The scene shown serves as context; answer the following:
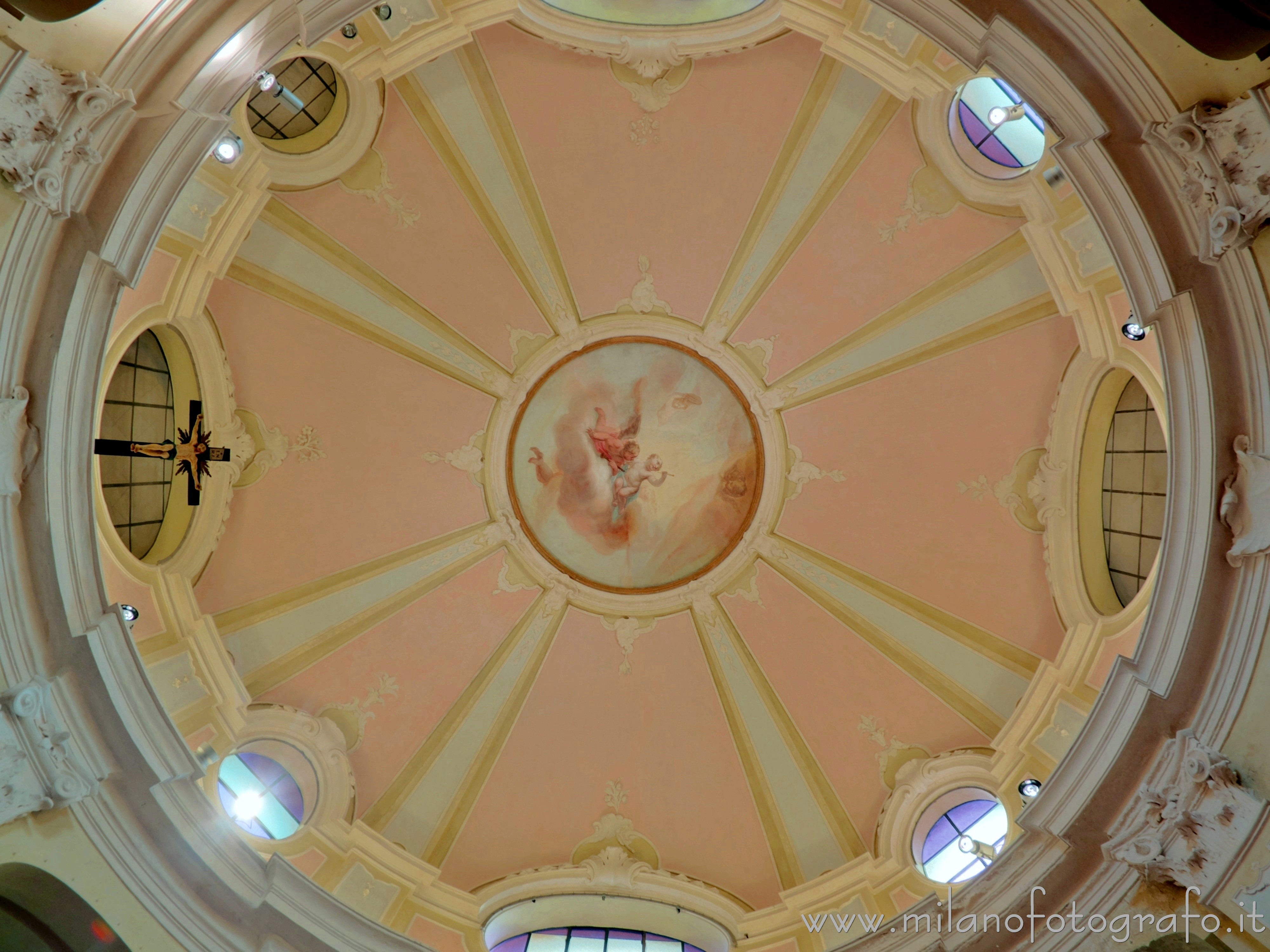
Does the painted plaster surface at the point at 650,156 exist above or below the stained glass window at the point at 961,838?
above

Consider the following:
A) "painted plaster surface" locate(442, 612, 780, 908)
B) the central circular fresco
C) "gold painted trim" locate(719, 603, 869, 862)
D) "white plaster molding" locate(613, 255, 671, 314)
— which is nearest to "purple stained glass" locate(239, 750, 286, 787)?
"painted plaster surface" locate(442, 612, 780, 908)

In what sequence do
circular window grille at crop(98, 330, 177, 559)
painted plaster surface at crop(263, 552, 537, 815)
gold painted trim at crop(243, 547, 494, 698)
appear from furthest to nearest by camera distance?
painted plaster surface at crop(263, 552, 537, 815)
gold painted trim at crop(243, 547, 494, 698)
circular window grille at crop(98, 330, 177, 559)

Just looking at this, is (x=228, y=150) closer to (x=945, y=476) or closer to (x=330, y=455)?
(x=330, y=455)

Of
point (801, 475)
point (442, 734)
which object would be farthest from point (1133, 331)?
point (442, 734)

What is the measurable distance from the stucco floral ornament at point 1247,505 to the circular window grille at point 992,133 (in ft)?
16.4

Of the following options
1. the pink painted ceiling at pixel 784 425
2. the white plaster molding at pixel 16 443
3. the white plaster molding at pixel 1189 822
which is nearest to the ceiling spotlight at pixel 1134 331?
the pink painted ceiling at pixel 784 425

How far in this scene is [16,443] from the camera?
7.05 meters

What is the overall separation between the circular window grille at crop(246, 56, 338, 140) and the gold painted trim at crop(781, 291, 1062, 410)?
744 cm

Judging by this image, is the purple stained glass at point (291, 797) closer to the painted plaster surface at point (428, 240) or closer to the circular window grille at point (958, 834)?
the painted plaster surface at point (428, 240)

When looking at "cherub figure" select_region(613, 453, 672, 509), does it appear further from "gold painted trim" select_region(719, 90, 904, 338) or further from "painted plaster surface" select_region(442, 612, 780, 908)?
"gold painted trim" select_region(719, 90, 904, 338)

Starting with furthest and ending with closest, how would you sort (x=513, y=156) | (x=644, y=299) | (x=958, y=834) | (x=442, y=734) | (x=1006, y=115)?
(x=644, y=299), (x=442, y=734), (x=513, y=156), (x=958, y=834), (x=1006, y=115)

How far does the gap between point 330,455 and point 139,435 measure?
2960 mm

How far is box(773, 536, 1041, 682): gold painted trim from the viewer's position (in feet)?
41.7

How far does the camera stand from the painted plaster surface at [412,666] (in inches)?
519
